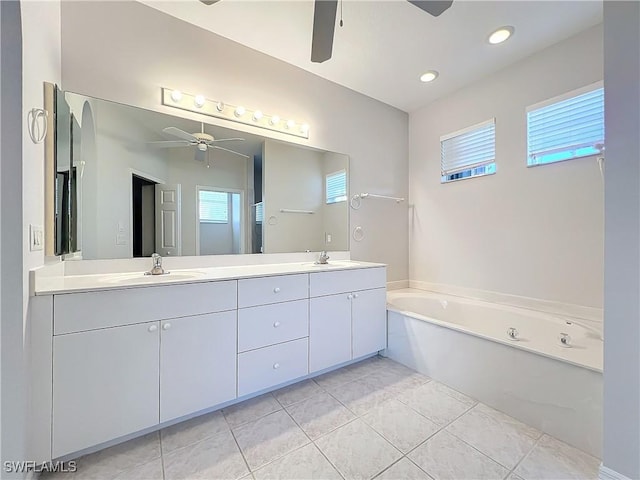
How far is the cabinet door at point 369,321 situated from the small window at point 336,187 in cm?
103

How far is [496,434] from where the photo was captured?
4.93ft

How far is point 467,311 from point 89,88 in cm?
350

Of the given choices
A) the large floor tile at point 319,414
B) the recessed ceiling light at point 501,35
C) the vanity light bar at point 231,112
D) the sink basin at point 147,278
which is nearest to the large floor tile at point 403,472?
the large floor tile at point 319,414

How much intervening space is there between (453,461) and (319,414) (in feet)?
2.49

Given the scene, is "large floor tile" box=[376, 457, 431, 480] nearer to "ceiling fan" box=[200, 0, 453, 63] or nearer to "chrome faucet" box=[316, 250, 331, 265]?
"chrome faucet" box=[316, 250, 331, 265]

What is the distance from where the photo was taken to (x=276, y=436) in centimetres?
149

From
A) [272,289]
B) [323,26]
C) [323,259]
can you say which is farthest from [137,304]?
[323,26]

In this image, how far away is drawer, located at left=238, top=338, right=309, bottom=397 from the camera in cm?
168

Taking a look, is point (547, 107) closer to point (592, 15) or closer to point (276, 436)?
point (592, 15)

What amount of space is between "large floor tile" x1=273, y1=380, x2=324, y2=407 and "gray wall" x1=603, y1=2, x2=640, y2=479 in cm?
155

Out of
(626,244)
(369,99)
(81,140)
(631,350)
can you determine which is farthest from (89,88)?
(631,350)

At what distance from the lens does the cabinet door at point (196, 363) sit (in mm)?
1437

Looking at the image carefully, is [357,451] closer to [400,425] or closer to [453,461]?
[400,425]

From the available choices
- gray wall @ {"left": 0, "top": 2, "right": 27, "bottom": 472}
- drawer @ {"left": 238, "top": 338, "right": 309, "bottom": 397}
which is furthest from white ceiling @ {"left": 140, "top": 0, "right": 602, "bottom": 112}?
drawer @ {"left": 238, "top": 338, "right": 309, "bottom": 397}
